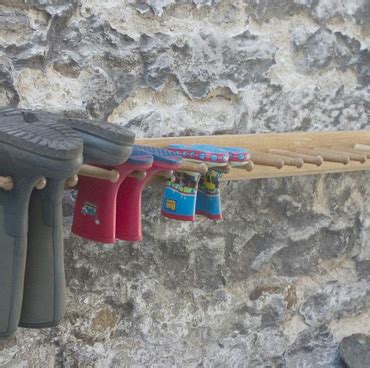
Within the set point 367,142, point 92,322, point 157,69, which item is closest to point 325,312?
point 367,142

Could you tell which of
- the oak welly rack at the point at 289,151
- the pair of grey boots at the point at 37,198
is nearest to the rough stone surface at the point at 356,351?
the oak welly rack at the point at 289,151

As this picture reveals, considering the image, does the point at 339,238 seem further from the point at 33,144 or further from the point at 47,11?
the point at 33,144

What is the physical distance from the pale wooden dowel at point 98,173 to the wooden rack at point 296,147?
230 mm

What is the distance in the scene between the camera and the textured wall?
133cm

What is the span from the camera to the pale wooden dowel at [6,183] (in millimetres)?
969

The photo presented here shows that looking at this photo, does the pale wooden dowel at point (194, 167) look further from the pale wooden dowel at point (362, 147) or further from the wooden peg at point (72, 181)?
the pale wooden dowel at point (362, 147)

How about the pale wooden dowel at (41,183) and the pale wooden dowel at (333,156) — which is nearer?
the pale wooden dowel at (41,183)

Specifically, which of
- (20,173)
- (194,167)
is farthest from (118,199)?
(20,173)

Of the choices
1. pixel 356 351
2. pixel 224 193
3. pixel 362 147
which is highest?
pixel 362 147

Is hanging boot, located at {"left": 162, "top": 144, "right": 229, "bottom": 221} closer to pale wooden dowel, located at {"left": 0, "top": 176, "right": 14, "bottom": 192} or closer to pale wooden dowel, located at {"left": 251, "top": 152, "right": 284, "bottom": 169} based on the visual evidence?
pale wooden dowel, located at {"left": 251, "top": 152, "right": 284, "bottom": 169}

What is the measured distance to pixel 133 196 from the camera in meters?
1.20

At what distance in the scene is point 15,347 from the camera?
1318 millimetres

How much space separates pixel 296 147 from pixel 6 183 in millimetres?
729

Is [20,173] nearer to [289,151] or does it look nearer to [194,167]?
[194,167]
